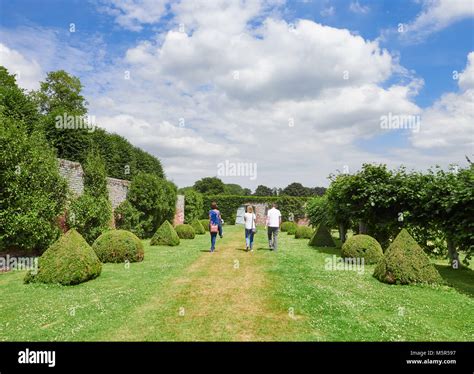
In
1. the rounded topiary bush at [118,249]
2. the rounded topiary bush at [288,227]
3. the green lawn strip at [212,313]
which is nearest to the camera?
the green lawn strip at [212,313]

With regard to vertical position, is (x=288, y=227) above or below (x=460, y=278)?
above

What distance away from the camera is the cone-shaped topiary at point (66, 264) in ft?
30.2

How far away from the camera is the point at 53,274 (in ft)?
30.2

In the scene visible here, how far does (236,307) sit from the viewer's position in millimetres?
6852

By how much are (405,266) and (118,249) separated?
1018 cm

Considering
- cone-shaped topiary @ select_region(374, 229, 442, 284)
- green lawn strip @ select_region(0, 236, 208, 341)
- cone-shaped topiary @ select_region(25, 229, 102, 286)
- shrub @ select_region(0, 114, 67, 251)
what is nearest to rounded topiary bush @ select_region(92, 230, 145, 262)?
green lawn strip @ select_region(0, 236, 208, 341)

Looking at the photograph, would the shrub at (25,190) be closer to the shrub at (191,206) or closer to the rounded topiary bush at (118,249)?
the rounded topiary bush at (118,249)

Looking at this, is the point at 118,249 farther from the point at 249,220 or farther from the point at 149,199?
the point at 149,199

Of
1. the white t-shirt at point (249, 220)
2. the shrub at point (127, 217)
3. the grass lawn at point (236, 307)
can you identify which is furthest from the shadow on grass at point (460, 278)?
the shrub at point (127, 217)

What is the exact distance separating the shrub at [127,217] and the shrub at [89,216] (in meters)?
3.32

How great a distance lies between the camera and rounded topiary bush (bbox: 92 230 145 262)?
12.9 m

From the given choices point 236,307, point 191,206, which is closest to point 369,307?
point 236,307
